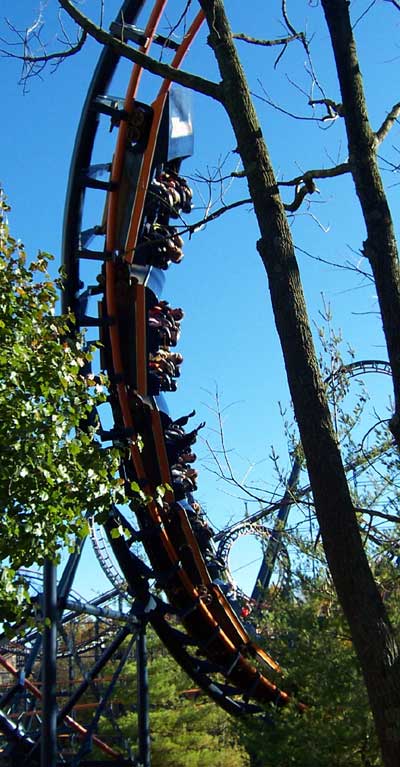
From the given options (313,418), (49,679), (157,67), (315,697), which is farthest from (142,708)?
(157,67)

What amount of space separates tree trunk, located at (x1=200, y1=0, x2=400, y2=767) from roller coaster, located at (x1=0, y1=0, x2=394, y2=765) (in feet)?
17.3

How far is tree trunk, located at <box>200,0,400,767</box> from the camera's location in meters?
3.19

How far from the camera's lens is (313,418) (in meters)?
3.60

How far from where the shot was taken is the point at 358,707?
346 inches

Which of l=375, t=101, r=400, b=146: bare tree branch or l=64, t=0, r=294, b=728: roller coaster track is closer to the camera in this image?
l=375, t=101, r=400, b=146: bare tree branch

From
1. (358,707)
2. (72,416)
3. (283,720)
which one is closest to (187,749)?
(283,720)

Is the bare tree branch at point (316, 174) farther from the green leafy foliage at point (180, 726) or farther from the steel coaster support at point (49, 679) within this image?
the green leafy foliage at point (180, 726)

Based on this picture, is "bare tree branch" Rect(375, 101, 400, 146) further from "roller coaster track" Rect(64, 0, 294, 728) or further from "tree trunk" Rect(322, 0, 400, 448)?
"roller coaster track" Rect(64, 0, 294, 728)

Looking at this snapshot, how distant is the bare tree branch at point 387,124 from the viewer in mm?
3919

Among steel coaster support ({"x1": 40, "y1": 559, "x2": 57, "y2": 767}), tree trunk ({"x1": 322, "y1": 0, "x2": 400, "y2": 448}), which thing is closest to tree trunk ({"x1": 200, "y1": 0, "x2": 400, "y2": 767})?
tree trunk ({"x1": 322, "y1": 0, "x2": 400, "y2": 448})

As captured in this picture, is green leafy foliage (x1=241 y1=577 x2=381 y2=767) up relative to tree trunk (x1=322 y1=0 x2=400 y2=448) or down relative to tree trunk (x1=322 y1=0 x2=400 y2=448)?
down

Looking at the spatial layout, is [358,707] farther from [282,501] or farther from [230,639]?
[282,501]

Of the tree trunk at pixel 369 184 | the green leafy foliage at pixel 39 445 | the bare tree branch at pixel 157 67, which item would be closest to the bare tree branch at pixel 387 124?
the tree trunk at pixel 369 184

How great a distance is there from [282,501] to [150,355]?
588cm
